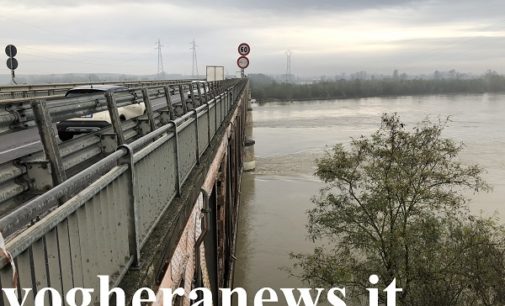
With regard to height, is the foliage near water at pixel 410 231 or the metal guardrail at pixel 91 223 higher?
the metal guardrail at pixel 91 223

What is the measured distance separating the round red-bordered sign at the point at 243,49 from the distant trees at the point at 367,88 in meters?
98.8

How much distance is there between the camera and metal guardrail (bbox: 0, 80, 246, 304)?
6.14 feet

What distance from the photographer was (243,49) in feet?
83.6

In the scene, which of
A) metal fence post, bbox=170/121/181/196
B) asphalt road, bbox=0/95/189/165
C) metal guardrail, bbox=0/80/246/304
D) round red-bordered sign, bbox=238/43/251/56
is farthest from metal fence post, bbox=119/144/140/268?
round red-bordered sign, bbox=238/43/251/56

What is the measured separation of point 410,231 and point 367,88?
445 feet

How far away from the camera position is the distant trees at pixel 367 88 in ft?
420

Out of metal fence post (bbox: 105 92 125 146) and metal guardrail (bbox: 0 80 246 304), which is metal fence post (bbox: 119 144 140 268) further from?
metal fence post (bbox: 105 92 125 146)

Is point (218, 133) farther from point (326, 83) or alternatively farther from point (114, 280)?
point (326, 83)

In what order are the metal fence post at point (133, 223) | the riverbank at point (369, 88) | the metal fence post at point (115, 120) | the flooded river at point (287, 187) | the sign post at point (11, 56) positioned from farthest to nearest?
the riverbank at point (369, 88) → the flooded river at point (287, 187) → the sign post at point (11, 56) → the metal fence post at point (115, 120) → the metal fence post at point (133, 223)

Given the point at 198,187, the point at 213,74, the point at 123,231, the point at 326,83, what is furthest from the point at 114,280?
the point at 326,83

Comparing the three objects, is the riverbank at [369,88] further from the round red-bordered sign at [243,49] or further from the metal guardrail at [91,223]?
the metal guardrail at [91,223]

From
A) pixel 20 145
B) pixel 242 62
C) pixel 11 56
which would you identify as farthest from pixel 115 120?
pixel 242 62

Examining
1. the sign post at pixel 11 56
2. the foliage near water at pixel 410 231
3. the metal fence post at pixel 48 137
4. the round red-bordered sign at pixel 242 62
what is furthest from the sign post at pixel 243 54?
the metal fence post at pixel 48 137

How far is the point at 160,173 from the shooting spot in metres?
4.49
